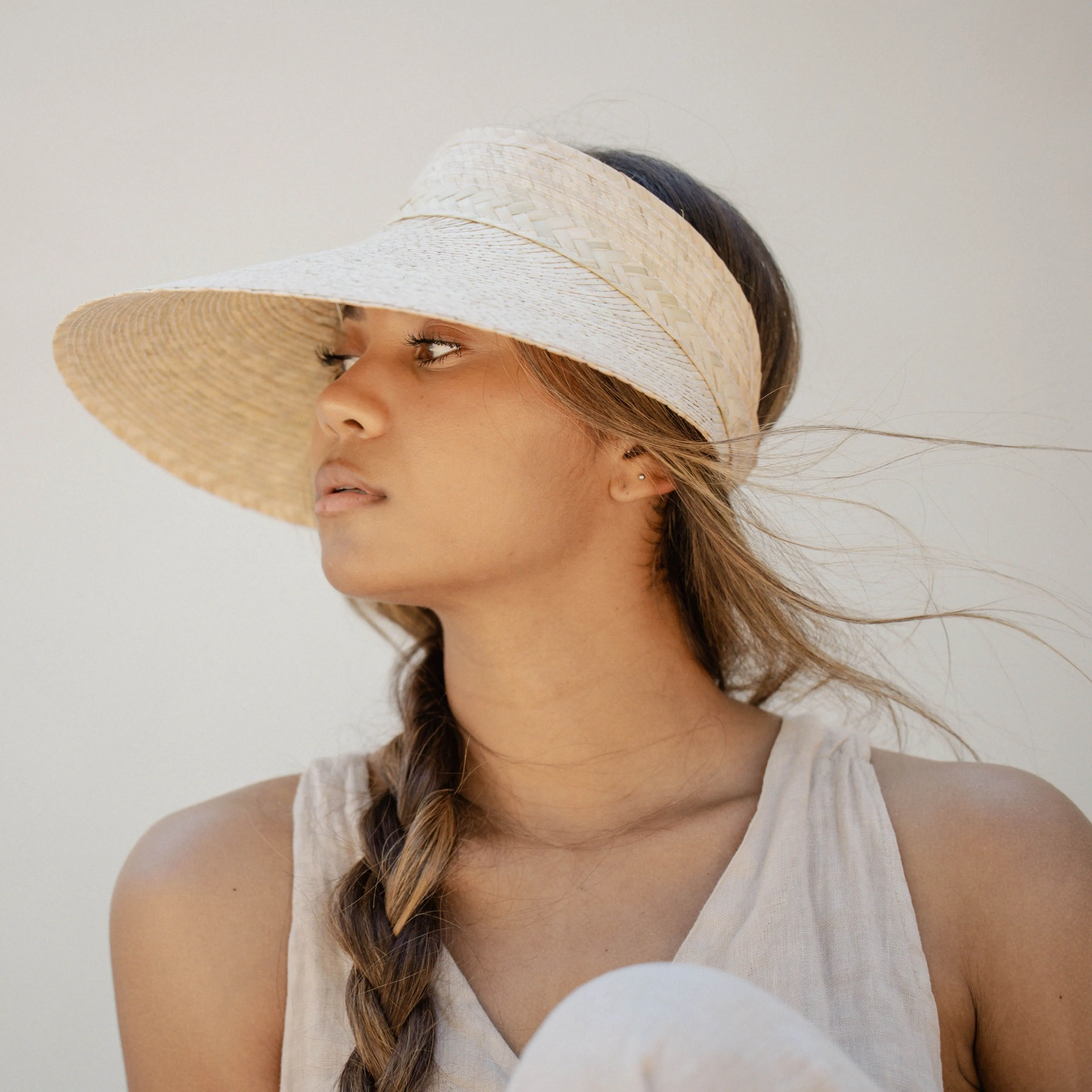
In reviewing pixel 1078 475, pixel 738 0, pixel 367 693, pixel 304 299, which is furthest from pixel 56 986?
pixel 738 0

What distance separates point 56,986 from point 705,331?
1.44 meters

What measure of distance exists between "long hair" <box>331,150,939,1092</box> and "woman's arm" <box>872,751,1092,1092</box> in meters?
0.19

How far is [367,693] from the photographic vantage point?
79.1 inches

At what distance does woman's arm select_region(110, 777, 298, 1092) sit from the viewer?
115 cm

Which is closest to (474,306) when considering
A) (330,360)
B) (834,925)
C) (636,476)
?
(636,476)

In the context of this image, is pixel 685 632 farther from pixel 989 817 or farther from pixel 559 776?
pixel 989 817

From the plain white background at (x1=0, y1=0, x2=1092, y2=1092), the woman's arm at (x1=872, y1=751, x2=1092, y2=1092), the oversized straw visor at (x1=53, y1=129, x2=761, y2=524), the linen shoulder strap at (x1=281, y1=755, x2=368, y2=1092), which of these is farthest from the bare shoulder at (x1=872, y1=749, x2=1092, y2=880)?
the plain white background at (x1=0, y1=0, x2=1092, y2=1092)

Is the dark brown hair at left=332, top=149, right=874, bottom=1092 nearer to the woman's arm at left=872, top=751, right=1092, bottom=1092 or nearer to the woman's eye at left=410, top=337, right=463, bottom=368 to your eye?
the woman's eye at left=410, top=337, right=463, bottom=368

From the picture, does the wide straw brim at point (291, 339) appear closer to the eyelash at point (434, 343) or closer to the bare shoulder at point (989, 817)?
the eyelash at point (434, 343)

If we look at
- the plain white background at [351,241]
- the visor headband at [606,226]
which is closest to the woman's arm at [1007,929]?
the visor headband at [606,226]

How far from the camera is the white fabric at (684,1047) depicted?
0.77 metres

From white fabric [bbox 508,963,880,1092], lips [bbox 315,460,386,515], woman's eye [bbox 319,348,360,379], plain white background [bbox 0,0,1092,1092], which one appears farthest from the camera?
plain white background [bbox 0,0,1092,1092]

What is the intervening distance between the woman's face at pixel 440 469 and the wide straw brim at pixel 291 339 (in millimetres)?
89

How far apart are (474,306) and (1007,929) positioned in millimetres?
717
